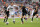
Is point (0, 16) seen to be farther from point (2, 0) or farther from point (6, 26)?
A: point (6, 26)

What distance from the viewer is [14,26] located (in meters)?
8.59

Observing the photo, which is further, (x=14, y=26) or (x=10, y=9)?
(x=10, y=9)

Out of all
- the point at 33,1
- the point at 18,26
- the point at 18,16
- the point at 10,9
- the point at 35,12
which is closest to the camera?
the point at 18,26

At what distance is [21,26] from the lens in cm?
851

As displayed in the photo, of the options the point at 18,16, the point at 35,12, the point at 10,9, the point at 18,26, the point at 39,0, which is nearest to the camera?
the point at 18,26

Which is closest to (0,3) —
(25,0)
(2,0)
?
(2,0)

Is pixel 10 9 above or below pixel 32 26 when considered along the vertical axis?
above

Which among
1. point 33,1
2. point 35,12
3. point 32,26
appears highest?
point 33,1

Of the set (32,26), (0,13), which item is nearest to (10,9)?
(32,26)

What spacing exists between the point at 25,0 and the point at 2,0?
293 cm

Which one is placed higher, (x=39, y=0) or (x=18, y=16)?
(x=39, y=0)

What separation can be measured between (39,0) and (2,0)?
198 inches

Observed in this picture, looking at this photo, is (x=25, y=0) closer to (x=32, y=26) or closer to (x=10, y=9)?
(x=10, y=9)

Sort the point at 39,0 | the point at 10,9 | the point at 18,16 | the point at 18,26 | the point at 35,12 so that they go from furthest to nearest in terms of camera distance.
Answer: the point at 39,0, the point at 18,16, the point at 35,12, the point at 10,9, the point at 18,26
